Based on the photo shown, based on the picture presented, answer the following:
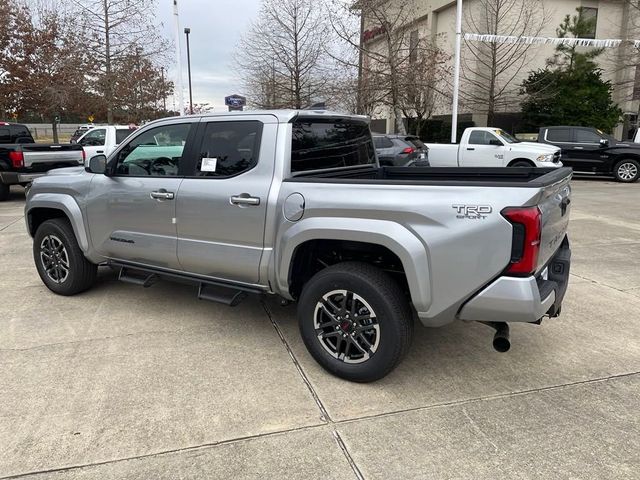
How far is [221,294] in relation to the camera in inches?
165

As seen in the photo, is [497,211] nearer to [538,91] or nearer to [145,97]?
[538,91]

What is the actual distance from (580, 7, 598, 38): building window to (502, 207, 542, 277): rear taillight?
2587cm

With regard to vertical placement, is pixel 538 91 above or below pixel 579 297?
above

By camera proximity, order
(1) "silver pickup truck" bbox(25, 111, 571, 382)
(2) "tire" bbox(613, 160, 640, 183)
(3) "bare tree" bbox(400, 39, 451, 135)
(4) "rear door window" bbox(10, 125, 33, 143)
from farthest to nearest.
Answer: (3) "bare tree" bbox(400, 39, 451, 135), (2) "tire" bbox(613, 160, 640, 183), (4) "rear door window" bbox(10, 125, 33, 143), (1) "silver pickup truck" bbox(25, 111, 571, 382)

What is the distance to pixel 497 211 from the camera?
2.82m

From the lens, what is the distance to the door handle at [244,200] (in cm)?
368

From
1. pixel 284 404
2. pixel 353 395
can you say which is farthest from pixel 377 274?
pixel 284 404

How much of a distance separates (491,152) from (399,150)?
124 inches

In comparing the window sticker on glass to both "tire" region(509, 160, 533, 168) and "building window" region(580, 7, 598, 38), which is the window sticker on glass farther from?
"building window" region(580, 7, 598, 38)

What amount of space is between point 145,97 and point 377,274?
31.9 metres

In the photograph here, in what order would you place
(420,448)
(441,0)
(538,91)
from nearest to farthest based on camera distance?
(420,448), (538,91), (441,0)

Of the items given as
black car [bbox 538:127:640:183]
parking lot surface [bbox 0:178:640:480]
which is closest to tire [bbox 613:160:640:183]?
black car [bbox 538:127:640:183]

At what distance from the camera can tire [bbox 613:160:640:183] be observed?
16266mm

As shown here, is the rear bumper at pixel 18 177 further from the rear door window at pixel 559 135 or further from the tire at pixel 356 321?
the rear door window at pixel 559 135
